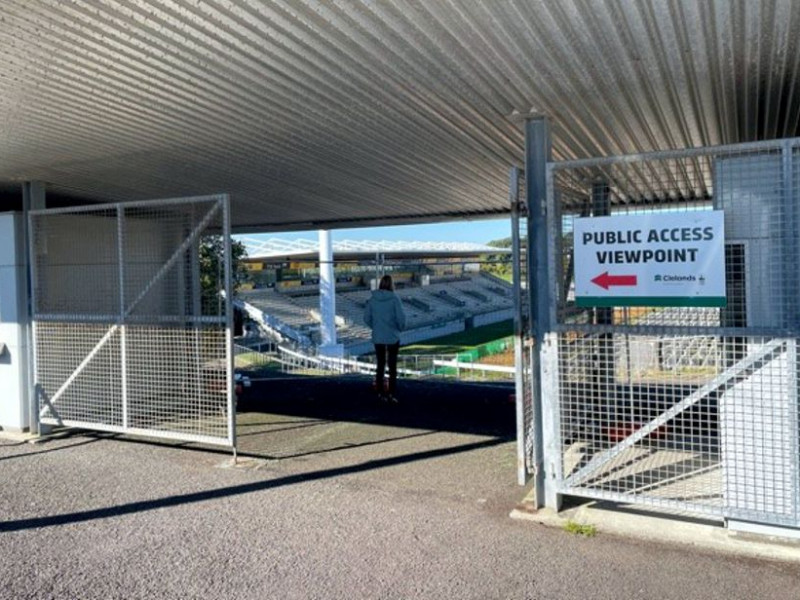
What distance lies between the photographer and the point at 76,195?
10008 mm

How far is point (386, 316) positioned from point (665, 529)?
18.3 feet

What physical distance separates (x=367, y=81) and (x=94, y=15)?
187cm

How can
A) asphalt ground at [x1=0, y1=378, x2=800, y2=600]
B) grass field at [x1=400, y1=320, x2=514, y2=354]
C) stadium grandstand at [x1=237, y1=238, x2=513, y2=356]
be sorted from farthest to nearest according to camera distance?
grass field at [x1=400, y1=320, x2=514, y2=354]
stadium grandstand at [x1=237, y1=238, x2=513, y2=356]
asphalt ground at [x1=0, y1=378, x2=800, y2=600]

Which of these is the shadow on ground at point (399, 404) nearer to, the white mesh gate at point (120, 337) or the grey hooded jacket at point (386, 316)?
the grey hooded jacket at point (386, 316)

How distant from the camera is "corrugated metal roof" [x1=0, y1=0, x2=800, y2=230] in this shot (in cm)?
395

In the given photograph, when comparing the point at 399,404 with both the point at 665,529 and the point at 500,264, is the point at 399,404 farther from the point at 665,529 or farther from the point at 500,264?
the point at 665,529

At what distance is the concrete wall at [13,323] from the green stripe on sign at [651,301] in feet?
21.2

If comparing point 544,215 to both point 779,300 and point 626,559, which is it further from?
point 626,559

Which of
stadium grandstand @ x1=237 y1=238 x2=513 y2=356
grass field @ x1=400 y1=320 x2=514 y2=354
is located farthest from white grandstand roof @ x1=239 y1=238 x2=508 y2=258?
grass field @ x1=400 y1=320 x2=514 y2=354

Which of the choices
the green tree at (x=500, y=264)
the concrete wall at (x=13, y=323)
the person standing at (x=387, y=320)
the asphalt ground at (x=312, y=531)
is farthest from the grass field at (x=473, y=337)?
the asphalt ground at (x=312, y=531)

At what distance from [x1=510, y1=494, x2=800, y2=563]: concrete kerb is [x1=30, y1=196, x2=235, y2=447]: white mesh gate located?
3.23 m

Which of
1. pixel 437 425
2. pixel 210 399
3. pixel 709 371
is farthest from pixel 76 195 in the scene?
pixel 709 371

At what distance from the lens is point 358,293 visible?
49469mm

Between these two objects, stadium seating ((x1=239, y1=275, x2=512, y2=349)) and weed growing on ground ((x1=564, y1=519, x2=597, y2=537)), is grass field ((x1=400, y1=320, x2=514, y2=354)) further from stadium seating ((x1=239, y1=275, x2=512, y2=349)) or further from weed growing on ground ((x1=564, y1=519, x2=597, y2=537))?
weed growing on ground ((x1=564, y1=519, x2=597, y2=537))
